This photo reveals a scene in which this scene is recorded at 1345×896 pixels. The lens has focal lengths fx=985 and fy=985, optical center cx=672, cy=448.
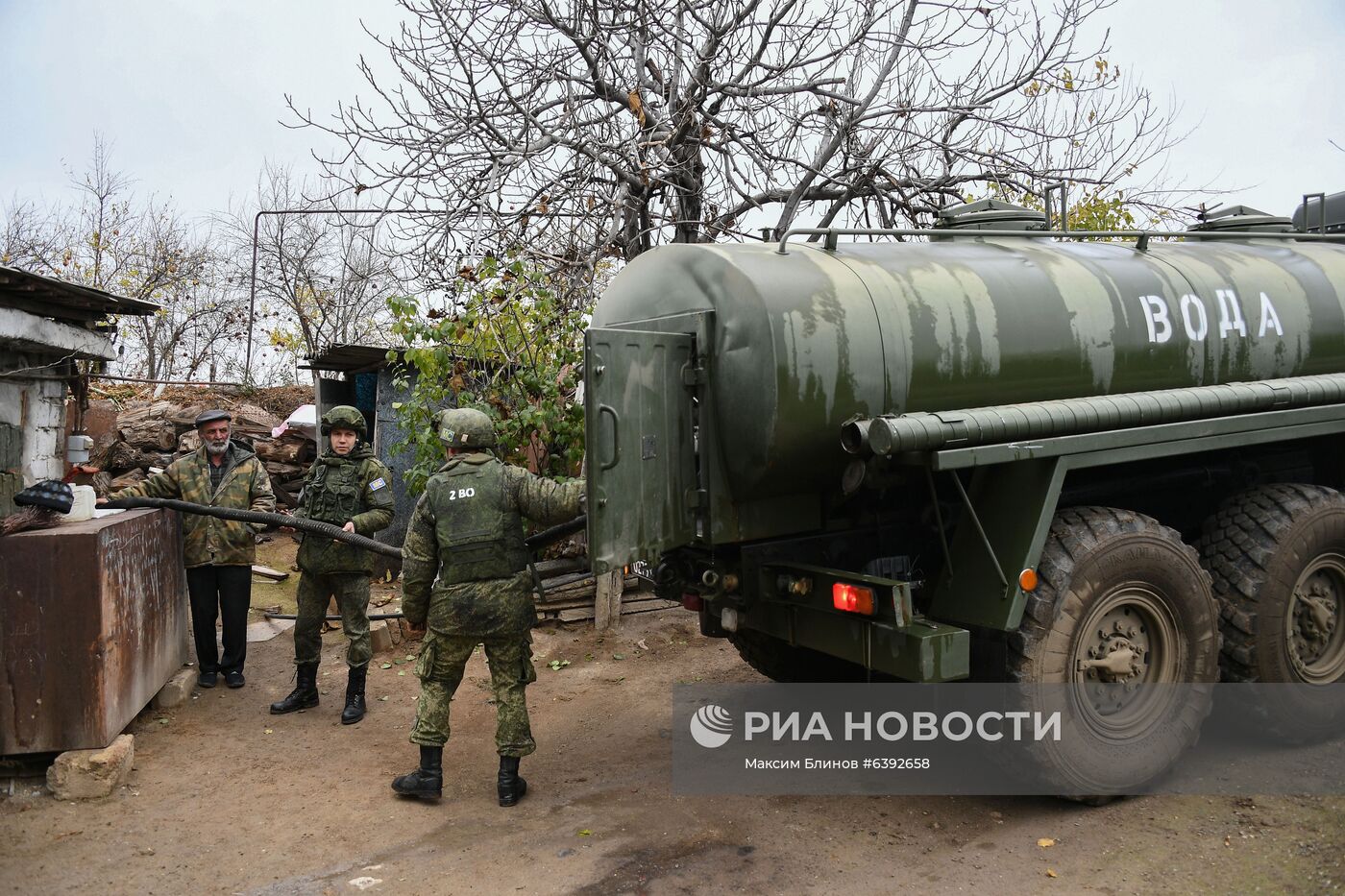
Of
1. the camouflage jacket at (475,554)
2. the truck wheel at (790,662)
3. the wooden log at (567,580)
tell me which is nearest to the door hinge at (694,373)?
the camouflage jacket at (475,554)

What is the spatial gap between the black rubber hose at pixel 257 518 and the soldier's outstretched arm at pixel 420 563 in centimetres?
77

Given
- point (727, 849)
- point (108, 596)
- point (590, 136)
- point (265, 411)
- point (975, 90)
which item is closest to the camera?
point (727, 849)

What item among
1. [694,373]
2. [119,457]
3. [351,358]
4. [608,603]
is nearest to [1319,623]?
[694,373]

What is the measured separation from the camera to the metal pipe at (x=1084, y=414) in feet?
13.2

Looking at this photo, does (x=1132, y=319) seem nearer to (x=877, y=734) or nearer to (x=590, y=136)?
(x=877, y=734)

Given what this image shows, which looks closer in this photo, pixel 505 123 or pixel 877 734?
pixel 877 734

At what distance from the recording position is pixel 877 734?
5262 millimetres

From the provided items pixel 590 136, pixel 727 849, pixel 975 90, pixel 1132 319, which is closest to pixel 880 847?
pixel 727 849

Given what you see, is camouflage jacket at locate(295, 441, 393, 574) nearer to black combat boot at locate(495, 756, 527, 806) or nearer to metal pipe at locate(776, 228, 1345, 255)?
black combat boot at locate(495, 756, 527, 806)

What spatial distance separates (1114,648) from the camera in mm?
4516

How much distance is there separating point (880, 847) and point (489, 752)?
7.81 ft

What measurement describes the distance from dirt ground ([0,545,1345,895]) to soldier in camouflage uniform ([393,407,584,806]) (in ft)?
0.94

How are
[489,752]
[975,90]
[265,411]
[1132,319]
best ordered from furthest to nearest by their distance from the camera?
[265,411] → [975,90] → [489,752] → [1132,319]

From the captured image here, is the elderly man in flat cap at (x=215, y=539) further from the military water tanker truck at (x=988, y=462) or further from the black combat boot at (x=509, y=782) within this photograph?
the military water tanker truck at (x=988, y=462)
